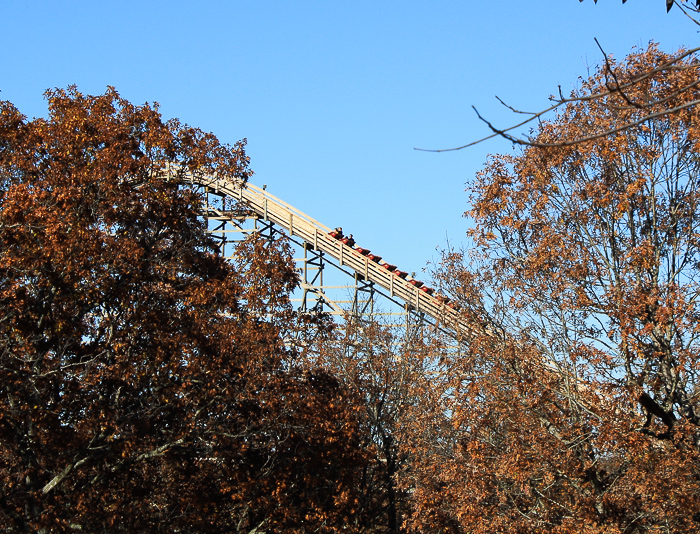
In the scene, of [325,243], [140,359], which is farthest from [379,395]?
[140,359]

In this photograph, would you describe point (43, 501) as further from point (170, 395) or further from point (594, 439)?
point (594, 439)

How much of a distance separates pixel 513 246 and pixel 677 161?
3.77m

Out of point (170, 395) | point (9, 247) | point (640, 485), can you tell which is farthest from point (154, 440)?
point (640, 485)

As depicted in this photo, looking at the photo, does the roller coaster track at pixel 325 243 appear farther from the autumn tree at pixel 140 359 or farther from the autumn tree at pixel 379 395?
the autumn tree at pixel 140 359

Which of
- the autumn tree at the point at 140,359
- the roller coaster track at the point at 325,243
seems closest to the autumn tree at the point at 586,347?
the autumn tree at the point at 140,359

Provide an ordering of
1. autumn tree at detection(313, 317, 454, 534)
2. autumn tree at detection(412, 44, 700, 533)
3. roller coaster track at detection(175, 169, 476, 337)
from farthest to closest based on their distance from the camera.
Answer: roller coaster track at detection(175, 169, 476, 337) < autumn tree at detection(313, 317, 454, 534) < autumn tree at detection(412, 44, 700, 533)

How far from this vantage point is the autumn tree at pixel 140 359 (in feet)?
50.0

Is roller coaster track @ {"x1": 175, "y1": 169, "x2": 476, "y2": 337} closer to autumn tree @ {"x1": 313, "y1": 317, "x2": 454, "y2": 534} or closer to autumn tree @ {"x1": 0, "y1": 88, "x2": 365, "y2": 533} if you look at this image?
autumn tree @ {"x1": 313, "y1": 317, "x2": 454, "y2": 534}

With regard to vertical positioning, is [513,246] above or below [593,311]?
above

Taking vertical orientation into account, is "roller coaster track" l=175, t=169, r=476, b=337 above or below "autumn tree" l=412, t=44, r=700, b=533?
above

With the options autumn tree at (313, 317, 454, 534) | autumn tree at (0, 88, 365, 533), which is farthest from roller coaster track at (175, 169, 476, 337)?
autumn tree at (0, 88, 365, 533)

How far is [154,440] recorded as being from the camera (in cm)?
1658

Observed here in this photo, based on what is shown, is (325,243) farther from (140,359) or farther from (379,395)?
(140,359)

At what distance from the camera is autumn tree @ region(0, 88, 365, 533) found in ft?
50.0
